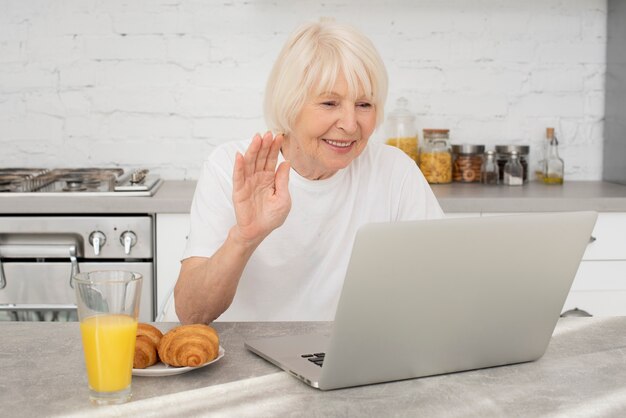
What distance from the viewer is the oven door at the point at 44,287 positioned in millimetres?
2770

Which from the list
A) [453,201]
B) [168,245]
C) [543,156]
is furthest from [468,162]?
[168,245]

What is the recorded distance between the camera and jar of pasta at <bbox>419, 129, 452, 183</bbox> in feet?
10.7

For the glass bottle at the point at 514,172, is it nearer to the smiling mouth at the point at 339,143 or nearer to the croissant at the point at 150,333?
the smiling mouth at the point at 339,143

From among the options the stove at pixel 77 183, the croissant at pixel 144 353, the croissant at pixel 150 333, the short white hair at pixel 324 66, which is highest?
the short white hair at pixel 324 66

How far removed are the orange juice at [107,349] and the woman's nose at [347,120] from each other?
0.88 m

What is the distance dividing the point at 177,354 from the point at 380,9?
7.61ft

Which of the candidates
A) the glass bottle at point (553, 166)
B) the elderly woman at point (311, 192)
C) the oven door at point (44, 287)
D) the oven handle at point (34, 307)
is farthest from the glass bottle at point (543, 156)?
the oven handle at point (34, 307)

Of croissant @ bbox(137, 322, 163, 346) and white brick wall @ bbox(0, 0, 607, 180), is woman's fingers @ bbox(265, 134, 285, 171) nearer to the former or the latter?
croissant @ bbox(137, 322, 163, 346)

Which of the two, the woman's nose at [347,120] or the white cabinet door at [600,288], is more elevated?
the woman's nose at [347,120]

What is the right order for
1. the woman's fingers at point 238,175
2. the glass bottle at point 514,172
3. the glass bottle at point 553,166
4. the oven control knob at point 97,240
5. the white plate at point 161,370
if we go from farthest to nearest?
1. the glass bottle at point 553,166
2. the glass bottle at point 514,172
3. the oven control knob at point 97,240
4. the woman's fingers at point 238,175
5. the white plate at point 161,370

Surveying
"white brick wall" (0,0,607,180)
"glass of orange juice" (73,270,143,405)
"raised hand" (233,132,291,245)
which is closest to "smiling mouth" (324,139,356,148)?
"raised hand" (233,132,291,245)

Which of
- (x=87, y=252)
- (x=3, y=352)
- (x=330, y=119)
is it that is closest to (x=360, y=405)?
(x=3, y=352)

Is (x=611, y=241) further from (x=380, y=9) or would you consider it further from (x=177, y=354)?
(x=177, y=354)

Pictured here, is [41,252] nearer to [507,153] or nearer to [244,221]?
[244,221]
